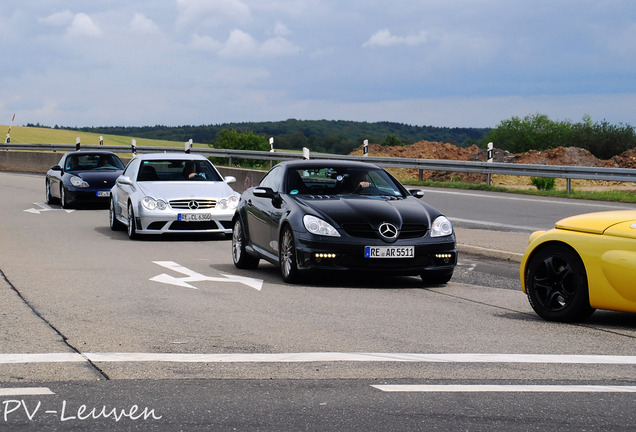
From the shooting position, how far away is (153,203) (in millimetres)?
16125

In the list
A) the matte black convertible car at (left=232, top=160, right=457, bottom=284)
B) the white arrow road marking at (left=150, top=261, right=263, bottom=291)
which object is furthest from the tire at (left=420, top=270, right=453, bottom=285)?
the white arrow road marking at (left=150, top=261, right=263, bottom=291)

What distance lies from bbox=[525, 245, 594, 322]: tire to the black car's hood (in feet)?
7.93

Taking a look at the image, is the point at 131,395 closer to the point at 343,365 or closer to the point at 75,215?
the point at 343,365

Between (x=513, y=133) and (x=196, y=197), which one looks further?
(x=513, y=133)

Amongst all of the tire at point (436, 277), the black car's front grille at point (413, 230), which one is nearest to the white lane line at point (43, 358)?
the black car's front grille at point (413, 230)

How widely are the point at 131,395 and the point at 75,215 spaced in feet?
54.7

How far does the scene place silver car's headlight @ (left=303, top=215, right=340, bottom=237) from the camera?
10.4m

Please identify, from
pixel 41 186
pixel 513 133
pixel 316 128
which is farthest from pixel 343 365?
pixel 316 128

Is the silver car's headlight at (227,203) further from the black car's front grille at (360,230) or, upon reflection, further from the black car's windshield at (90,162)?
the black car's windshield at (90,162)

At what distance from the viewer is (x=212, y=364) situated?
20.4 ft

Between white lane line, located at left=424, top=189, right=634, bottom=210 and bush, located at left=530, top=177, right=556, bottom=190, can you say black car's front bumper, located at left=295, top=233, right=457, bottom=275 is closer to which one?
white lane line, located at left=424, top=189, right=634, bottom=210

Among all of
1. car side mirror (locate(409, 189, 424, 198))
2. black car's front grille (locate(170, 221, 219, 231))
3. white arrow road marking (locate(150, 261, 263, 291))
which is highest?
car side mirror (locate(409, 189, 424, 198))

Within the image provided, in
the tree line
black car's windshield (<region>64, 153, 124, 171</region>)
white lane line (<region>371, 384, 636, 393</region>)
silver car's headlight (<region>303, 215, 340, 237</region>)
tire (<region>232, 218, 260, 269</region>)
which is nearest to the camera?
white lane line (<region>371, 384, 636, 393</region>)

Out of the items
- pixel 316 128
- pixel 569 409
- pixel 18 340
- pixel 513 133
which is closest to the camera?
pixel 569 409
